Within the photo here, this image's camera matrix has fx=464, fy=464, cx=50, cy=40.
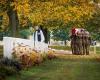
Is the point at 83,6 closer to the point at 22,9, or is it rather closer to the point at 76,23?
the point at 22,9

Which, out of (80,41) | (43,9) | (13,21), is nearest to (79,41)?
(80,41)

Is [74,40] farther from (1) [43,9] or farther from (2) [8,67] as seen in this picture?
(2) [8,67]

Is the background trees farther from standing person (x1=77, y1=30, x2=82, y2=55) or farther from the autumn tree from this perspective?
standing person (x1=77, y1=30, x2=82, y2=55)

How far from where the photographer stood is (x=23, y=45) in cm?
2636

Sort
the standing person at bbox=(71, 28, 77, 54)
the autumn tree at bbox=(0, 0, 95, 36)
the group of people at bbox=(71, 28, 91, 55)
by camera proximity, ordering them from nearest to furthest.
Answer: the autumn tree at bbox=(0, 0, 95, 36), the standing person at bbox=(71, 28, 77, 54), the group of people at bbox=(71, 28, 91, 55)

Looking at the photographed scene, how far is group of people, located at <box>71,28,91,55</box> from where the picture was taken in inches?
1967

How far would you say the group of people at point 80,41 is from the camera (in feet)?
164

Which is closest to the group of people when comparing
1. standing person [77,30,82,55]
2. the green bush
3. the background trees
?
standing person [77,30,82,55]

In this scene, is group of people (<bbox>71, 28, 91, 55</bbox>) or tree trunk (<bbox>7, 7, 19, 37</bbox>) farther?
group of people (<bbox>71, 28, 91, 55</bbox>)

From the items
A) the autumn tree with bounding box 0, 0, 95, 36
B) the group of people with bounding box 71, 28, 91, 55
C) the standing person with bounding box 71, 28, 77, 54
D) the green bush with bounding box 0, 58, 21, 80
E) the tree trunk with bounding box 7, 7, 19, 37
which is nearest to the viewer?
the green bush with bounding box 0, 58, 21, 80

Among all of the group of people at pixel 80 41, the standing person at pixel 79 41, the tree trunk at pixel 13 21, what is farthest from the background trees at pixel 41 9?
the standing person at pixel 79 41

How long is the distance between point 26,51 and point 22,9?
10.6ft

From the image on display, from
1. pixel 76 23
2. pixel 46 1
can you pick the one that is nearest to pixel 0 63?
pixel 46 1

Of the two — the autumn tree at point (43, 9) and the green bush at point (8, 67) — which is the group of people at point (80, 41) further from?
the green bush at point (8, 67)
